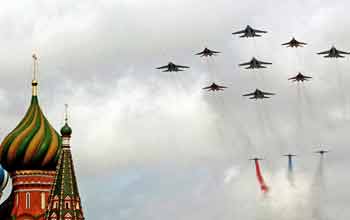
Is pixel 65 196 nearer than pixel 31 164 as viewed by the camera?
Yes

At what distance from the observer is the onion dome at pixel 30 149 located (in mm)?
98062

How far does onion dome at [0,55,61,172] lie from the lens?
9806 cm

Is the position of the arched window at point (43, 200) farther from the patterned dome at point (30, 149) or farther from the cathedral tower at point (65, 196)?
the cathedral tower at point (65, 196)

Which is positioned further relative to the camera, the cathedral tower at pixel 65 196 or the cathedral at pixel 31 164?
the cathedral at pixel 31 164

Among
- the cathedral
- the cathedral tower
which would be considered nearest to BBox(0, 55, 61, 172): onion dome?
the cathedral

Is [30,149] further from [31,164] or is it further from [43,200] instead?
[43,200]

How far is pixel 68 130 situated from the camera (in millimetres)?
95312

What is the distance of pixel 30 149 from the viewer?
98.1 meters

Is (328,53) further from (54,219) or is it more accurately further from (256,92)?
(54,219)

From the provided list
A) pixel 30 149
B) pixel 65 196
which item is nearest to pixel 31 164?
pixel 30 149

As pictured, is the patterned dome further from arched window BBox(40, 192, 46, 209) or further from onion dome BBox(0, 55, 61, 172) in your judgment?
arched window BBox(40, 192, 46, 209)

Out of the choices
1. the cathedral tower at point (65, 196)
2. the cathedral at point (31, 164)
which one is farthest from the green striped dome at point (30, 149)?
the cathedral tower at point (65, 196)

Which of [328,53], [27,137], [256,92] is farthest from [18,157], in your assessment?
[328,53]

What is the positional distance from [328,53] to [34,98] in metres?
34.0
